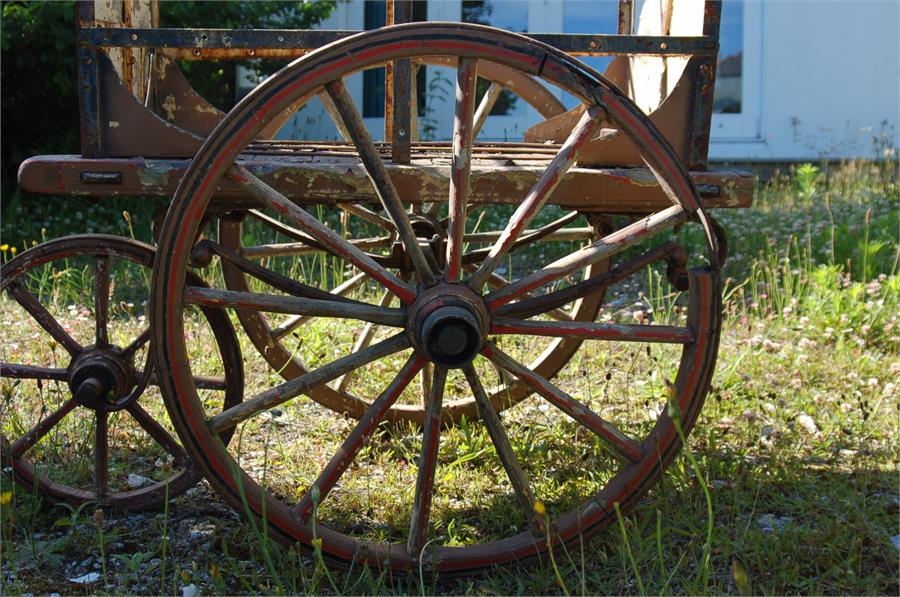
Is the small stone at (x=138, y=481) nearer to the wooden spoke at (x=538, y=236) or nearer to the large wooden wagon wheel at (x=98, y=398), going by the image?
the large wooden wagon wheel at (x=98, y=398)

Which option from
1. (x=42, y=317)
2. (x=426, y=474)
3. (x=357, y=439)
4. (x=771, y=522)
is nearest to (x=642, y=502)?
(x=771, y=522)

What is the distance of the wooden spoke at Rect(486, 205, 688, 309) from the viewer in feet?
7.07

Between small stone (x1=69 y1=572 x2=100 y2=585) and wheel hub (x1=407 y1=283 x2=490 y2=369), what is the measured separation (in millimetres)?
963

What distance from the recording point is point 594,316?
3.07m

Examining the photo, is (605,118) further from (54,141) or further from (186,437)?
(54,141)

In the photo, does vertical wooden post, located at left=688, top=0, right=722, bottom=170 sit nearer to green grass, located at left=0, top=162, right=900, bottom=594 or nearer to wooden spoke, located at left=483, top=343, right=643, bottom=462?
wooden spoke, located at left=483, top=343, right=643, bottom=462

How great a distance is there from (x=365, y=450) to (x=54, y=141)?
4.13 m

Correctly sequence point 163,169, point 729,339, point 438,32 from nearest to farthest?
point 438,32 < point 163,169 < point 729,339

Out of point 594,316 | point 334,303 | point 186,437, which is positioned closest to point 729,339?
point 594,316

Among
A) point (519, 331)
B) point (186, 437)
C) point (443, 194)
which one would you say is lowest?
point (186, 437)

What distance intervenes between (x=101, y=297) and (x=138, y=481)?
1.88ft

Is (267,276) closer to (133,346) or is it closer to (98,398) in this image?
(133,346)

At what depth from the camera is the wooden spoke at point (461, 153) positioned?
82.5 inches

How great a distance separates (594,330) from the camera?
2.18m
